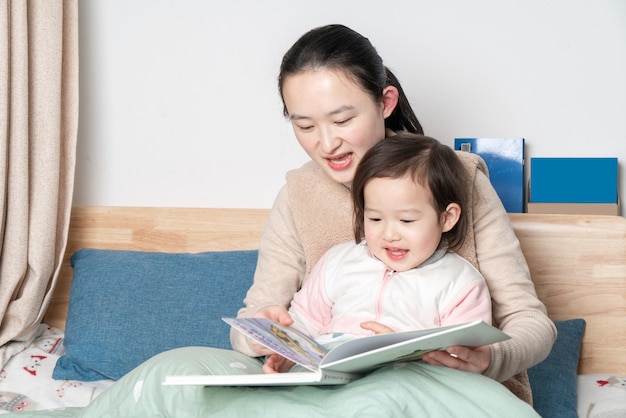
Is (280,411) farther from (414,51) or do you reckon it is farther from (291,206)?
(414,51)

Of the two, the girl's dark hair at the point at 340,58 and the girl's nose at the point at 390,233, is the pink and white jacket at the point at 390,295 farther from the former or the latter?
the girl's dark hair at the point at 340,58

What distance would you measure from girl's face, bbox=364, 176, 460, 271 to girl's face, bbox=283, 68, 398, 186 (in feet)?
0.36

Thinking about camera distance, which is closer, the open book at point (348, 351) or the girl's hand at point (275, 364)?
the open book at point (348, 351)

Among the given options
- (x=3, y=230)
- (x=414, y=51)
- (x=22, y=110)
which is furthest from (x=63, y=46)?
(x=414, y=51)

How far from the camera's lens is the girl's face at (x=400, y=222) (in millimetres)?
1414

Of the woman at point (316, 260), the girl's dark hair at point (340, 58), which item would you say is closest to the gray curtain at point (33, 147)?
the woman at point (316, 260)

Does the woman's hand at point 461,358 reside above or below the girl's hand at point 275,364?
above

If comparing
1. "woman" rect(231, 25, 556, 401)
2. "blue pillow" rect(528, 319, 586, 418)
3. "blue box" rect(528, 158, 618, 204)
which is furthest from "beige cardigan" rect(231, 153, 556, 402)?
"blue box" rect(528, 158, 618, 204)

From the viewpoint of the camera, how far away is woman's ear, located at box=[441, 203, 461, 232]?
1.47m

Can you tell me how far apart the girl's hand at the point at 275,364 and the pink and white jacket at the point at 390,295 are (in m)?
0.11

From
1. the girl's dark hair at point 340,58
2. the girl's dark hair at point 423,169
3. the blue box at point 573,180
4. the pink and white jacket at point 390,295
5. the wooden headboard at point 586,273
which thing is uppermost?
the girl's dark hair at point 340,58

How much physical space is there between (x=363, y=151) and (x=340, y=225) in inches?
7.7

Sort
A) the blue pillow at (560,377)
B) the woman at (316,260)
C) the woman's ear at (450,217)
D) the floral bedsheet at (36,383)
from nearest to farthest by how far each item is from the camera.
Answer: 1. the woman at (316,260)
2. the woman's ear at (450,217)
3. the blue pillow at (560,377)
4. the floral bedsheet at (36,383)

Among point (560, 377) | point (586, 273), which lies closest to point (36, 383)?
point (560, 377)
